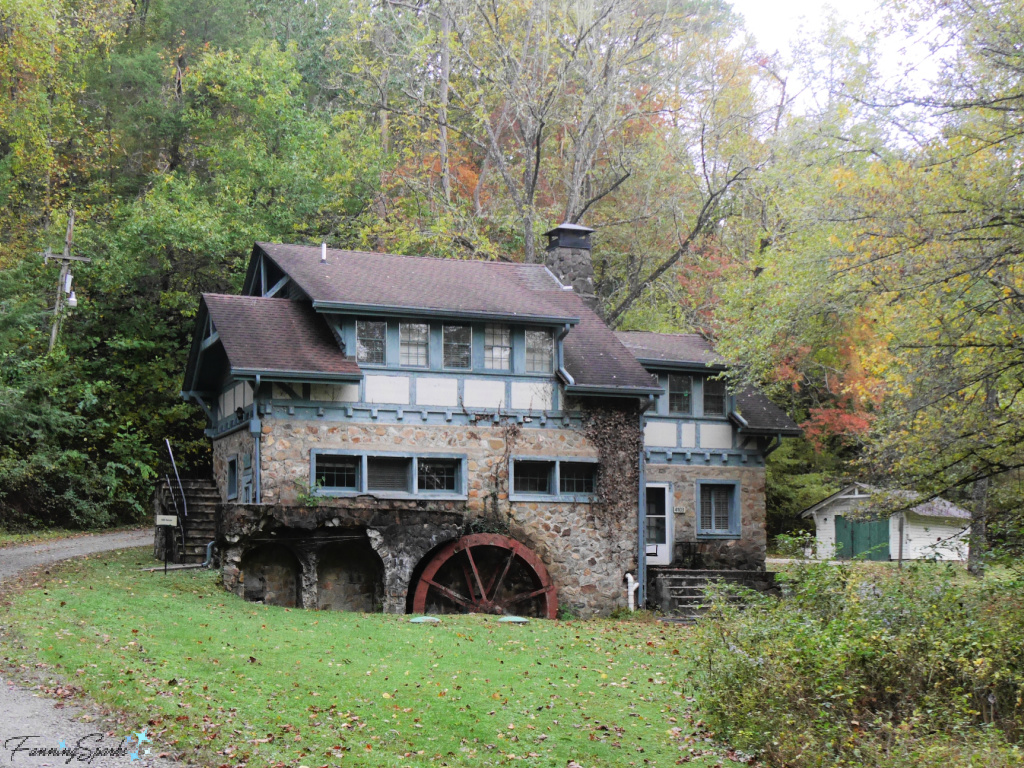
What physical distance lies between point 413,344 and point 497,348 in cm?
168

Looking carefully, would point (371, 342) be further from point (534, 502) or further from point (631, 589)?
point (631, 589)

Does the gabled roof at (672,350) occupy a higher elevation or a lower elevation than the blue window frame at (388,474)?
higher

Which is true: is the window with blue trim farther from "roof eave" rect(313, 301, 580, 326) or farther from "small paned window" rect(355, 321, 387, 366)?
"small paned window" rect(355, 321, 387, 366)

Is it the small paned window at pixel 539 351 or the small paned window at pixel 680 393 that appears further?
the small paned window at pixel 680 393

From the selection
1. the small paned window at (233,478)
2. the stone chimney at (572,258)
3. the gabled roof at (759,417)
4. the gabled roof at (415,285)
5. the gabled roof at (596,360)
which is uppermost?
the stone chimney at (572,258)

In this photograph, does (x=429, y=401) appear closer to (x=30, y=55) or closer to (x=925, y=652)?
(x=925, y=652)

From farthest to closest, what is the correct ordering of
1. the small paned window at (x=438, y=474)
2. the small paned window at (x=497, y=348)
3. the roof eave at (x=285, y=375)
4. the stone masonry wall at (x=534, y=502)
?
1. the small paned window at (x=497, y=348)
2. the small paned window at (x=438, y=474)
3. the stone masonry wall at (x=534, y=502)
4. the roof eave at (x=285, y=375)

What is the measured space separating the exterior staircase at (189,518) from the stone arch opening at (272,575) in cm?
115

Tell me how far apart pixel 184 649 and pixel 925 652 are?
7.45m

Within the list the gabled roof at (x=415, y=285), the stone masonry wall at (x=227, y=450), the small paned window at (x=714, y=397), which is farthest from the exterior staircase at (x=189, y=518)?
the small paned window at (x=714, y=397)

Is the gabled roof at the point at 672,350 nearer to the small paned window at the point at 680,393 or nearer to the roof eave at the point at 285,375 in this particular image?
the small paned window at the point at 680,393

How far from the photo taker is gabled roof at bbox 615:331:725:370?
22547 millimetres

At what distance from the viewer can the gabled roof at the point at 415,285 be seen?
62.0 ft

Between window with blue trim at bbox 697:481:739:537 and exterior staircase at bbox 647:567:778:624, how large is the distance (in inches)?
56.4
